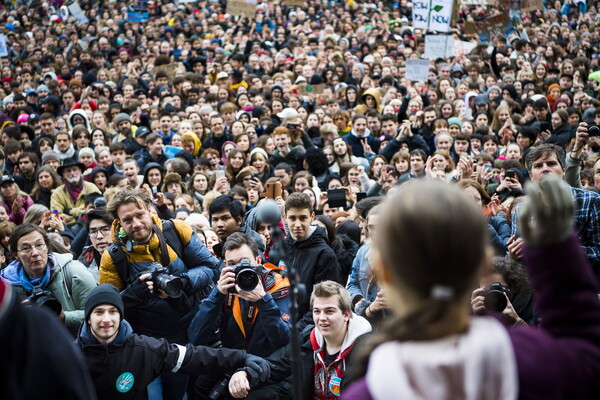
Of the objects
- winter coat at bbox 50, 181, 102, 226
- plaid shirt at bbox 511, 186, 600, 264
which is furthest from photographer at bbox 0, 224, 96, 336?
winter coat at bbox 50, 181, 102, 226

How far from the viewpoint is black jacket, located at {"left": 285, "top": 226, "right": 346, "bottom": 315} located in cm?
535

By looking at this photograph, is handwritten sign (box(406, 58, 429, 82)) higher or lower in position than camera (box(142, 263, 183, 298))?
lower

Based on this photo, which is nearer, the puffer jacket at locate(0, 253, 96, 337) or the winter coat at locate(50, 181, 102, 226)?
the puffer jacket at locate(0, 253, 96, 337)

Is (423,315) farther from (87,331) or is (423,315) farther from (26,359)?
(87,331)

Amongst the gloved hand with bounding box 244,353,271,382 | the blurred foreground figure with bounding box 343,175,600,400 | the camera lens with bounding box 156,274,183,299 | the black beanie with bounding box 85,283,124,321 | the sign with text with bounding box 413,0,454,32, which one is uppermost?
the blurred foreground figure with bounding box 343,175,600,400

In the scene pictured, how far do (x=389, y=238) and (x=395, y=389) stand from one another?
0.29 metres

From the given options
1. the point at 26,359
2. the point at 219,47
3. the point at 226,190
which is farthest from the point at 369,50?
the point at 26,359

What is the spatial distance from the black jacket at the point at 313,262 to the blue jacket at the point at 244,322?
0.55 m

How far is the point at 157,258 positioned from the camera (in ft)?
15.9

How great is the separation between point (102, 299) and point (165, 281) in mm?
477

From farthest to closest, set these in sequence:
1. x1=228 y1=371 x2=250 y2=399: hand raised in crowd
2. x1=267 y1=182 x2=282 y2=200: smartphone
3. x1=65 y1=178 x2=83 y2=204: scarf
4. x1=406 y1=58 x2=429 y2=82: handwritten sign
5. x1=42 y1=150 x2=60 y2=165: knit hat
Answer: x1=406 y1=58 x2=429 y2=82: handwritten sign
x1=42 y1=150 x2=60 y2=165: knit hat
x1=65 y1=178 x2=83 y2=204: scarf
x1=267 y1=182 x2=282 y2=200: smartphone
x1=228 y1=371 x2=250 y2=399: hand raised in crowd

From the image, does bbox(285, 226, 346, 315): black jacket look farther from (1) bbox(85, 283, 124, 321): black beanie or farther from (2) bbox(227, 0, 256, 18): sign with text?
(2) bbox(227, 0, 256, 18): sign with text

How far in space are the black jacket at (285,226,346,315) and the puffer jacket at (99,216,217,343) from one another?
2.48 ft

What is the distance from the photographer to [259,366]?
4.38 metres
